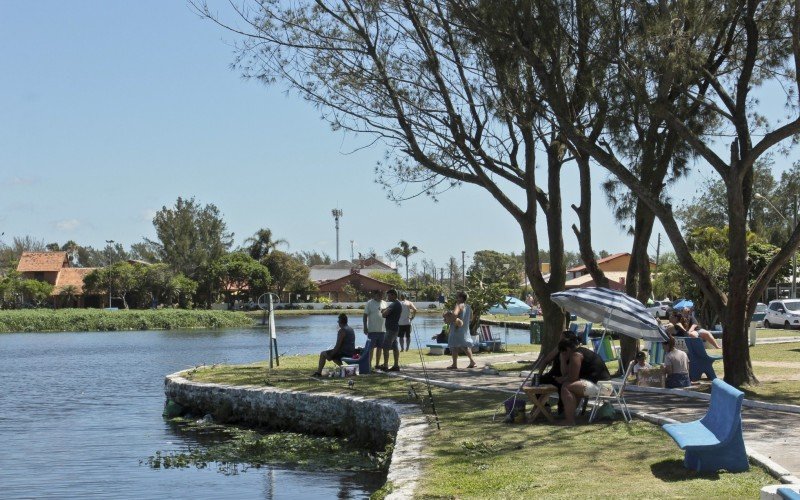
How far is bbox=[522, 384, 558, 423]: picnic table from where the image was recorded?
12.9m

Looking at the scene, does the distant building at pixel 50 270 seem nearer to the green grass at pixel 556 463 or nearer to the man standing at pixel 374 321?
the man standing at pixel 374 321

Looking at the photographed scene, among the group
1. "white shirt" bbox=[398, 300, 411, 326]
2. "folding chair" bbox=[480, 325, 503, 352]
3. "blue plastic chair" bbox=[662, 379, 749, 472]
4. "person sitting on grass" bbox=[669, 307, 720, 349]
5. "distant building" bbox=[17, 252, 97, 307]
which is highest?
"distant building" bbox=[17, 252, 97, 307]

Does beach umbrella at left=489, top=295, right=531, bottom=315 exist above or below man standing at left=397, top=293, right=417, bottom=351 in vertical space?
above

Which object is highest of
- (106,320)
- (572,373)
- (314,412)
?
(106,320)

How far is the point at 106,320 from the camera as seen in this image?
72.1 metres

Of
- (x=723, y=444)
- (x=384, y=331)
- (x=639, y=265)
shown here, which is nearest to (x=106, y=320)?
(x=384, y=331)

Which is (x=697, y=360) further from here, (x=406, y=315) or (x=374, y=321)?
(x=406, y=315)

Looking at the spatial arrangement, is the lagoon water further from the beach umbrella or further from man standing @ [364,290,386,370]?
the beach umbrella

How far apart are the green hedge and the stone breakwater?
52.4 meters

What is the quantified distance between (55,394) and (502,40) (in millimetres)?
15739

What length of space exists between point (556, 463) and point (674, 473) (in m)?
1.22

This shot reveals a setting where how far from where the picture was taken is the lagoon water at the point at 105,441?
13.4 meters

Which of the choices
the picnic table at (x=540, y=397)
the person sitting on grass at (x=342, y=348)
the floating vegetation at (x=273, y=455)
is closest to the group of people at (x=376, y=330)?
the person sitting on grass at (x=342, y=348)

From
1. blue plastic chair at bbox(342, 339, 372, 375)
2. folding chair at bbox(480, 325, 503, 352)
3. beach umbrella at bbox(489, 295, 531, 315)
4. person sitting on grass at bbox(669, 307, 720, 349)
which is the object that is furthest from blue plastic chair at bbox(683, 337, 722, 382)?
beach umbrella at bbox(489, 295, 531, 315)
